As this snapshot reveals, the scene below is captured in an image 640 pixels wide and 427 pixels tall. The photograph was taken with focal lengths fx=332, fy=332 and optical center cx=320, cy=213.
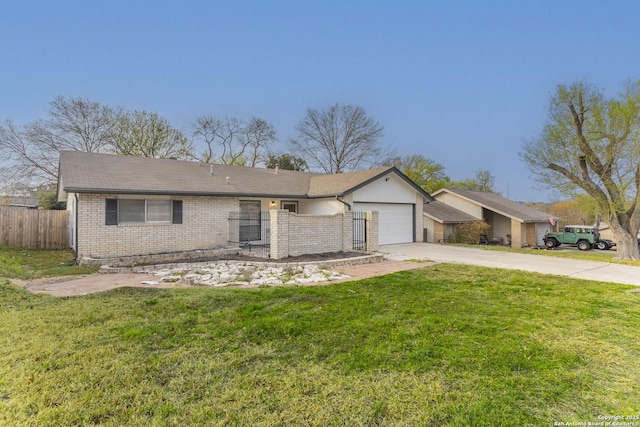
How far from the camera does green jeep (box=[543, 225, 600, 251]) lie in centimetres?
2416

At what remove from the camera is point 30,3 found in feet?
41.9

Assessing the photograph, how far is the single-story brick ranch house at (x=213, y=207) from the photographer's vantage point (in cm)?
1140

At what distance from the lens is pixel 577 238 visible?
24547 mm

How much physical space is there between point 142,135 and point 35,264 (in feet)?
57.3

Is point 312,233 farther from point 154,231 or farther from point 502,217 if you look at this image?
point 502,217

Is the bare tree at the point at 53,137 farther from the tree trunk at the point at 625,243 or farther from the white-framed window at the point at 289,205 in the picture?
the tree trunk at the point at 625,243

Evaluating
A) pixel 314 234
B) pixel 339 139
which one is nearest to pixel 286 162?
pixel 339 139

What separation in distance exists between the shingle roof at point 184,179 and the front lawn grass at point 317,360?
20.8 feet

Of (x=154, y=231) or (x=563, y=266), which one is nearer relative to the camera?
(x=563, y=266)

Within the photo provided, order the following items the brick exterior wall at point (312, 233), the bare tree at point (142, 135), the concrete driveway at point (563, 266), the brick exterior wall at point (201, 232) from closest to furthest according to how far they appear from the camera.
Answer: the concrete driveway at point (563, 266) → the brick exterior wall at point (201, 232) → the brick exterior wall at point (312, 233) → the bare tree at point (142, 135)

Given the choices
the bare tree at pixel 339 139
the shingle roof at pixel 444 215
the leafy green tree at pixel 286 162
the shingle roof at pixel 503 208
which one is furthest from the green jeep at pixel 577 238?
the leafy green tree at pixel 286 162

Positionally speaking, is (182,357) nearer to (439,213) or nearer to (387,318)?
(387,318)

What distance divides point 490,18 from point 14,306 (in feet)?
65.5

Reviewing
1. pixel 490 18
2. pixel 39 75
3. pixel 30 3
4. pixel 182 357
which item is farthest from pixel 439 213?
pixel 39 75
